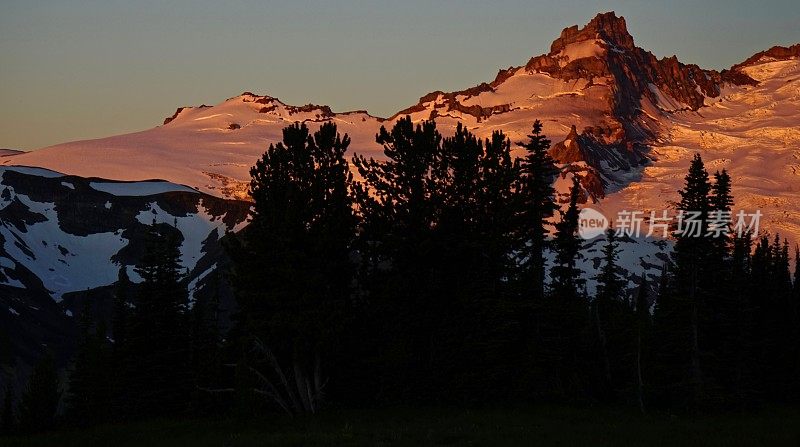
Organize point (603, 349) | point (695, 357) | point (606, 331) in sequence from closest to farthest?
point (695, 357)
point (603, 349)
point (606, 331)

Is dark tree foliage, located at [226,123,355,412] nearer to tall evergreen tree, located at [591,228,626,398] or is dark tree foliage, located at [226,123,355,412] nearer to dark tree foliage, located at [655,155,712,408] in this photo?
tall evergreen tree, located at [591,228,626,398]

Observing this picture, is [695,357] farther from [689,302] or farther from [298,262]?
[298,262]

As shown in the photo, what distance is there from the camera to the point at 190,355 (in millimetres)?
74375

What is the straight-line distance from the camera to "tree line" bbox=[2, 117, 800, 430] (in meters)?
53.8

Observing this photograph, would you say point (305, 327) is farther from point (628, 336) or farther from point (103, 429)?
point (628, 336)

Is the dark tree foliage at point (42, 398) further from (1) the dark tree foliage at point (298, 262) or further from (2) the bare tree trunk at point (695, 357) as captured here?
(2) the bare tree trunk at point (695, 357)

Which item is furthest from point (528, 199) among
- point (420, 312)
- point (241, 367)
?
point (241, 367)

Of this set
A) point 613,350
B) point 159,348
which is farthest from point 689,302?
point 159,348

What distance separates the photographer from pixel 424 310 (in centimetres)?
5928

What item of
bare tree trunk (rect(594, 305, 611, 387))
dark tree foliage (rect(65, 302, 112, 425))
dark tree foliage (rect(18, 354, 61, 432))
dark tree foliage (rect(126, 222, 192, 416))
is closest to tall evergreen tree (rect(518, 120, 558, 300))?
bare tree trunk (rect(594, 305, 611, 387))

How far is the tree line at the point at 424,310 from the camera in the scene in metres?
53.8

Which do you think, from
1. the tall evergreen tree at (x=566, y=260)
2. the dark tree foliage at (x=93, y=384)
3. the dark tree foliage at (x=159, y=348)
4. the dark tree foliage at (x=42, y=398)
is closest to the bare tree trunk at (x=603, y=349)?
the tall evergreen tree at (x=566, y=260)

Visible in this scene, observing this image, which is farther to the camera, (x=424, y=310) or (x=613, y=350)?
(x=613, y=350)

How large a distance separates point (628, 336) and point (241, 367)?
87.6ft
